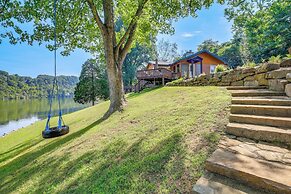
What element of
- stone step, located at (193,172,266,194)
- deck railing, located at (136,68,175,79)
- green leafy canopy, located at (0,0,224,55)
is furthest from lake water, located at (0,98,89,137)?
stone step, located at (193,172,266,194)

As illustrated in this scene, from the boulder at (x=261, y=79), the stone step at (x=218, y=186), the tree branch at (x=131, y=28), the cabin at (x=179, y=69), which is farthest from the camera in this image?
the cabin at (x=179, y=69)

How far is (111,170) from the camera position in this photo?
3.23 m

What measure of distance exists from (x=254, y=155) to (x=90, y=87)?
27.4m

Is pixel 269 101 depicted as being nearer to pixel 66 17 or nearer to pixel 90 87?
pixel 66 17

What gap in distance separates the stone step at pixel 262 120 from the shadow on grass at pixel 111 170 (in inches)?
48.6

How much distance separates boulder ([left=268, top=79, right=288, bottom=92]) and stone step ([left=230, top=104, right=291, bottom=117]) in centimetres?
136

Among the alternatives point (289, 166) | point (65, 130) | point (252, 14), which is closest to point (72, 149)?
point (65, 130)

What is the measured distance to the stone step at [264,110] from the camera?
10.8 feet

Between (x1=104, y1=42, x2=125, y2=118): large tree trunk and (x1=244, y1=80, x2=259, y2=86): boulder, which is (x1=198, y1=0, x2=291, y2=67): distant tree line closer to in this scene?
(x1=244, y1=80, x2=259, y2=86): boulder

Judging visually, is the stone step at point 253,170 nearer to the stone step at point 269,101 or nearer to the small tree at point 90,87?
the stone step at point 269,101

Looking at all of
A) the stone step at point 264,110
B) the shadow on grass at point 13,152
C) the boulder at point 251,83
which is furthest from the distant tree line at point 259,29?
the shadow on grass at point 13,152

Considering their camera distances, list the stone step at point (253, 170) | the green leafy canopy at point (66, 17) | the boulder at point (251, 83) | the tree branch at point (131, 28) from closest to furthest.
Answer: the stone step at point (253, 170) < the boulder at point (251, 83) < the green leafy canopy at point (66, 17) < the tree branch at point (131, 28)

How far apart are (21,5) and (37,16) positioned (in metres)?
0.62

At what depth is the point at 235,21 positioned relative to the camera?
8.42m
